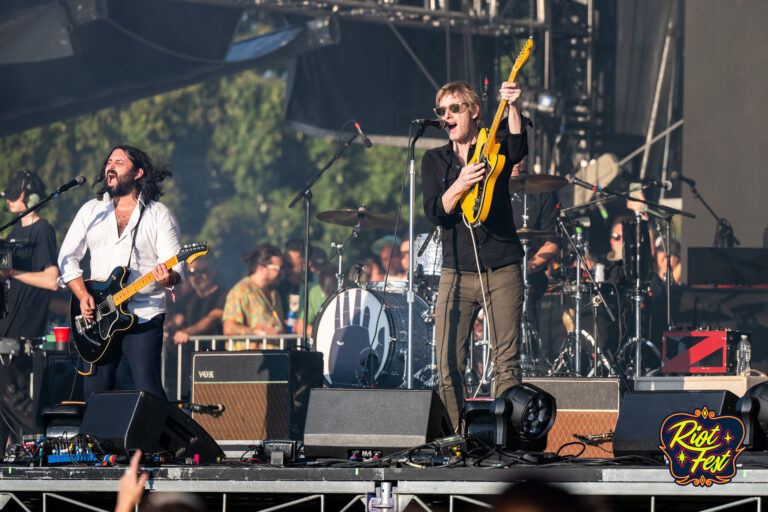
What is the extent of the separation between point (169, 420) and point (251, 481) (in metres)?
0.91

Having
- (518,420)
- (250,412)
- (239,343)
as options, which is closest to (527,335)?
(239,343)

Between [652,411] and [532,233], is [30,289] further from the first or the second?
[652,411]

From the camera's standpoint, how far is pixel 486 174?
499 centimetres

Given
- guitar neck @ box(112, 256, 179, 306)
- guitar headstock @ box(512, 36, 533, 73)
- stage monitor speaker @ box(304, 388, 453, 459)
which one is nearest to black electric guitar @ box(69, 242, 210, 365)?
guitar neck @ box(112, 256, 179, 306)

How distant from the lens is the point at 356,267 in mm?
9867

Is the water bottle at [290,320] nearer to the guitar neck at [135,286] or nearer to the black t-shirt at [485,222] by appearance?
the guitar neck at [135,286]

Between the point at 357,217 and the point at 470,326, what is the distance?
449 centimetres

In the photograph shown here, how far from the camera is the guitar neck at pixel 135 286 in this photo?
547cm

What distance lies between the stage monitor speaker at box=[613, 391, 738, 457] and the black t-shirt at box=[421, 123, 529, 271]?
110 centimetres

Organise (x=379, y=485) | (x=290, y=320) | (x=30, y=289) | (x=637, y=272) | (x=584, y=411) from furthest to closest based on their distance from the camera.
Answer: (x=290, y=320)
(x=637, y=272)
(x=30, y=289)
(x=584, y=411)
(x=379, y=485)

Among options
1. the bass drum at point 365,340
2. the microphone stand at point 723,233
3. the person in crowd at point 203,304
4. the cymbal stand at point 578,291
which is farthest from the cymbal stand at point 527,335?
the person in crowd at point 203,304

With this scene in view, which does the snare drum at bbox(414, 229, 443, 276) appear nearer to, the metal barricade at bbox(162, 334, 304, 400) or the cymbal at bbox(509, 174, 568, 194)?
the cymbal at bbox(509, 174, 568, 194)

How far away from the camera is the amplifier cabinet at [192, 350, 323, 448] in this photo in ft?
21.8

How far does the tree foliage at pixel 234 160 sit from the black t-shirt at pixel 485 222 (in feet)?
59.0
